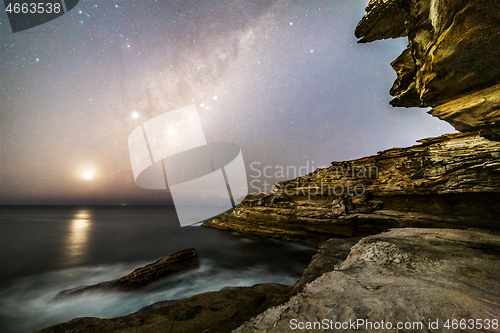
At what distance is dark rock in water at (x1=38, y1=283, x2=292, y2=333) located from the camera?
10.1 ft

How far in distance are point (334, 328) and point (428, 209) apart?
14.7 meters

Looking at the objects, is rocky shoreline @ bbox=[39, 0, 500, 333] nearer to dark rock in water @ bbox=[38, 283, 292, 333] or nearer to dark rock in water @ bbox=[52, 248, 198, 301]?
dark rock in water @ bbox=[38, 283, 292, 333]

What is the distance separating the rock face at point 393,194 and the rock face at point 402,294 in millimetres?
8679

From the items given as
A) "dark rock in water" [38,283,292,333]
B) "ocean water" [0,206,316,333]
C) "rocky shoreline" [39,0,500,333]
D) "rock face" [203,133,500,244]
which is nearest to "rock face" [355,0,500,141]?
"rocky shoreline" [39,0,500,333]

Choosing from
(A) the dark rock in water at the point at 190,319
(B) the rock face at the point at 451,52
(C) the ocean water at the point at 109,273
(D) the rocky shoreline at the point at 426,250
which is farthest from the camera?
(C) the ocean water at the point at 109,273

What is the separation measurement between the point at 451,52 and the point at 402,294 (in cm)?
556

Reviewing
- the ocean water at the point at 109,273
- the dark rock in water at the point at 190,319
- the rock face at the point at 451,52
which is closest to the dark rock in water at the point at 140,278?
the ocean water at the point at 109,273

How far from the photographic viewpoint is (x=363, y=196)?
47.7ft

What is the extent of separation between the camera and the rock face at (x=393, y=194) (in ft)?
A: 31.9

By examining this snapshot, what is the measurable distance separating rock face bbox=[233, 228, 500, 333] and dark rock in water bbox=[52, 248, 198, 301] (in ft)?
28.2

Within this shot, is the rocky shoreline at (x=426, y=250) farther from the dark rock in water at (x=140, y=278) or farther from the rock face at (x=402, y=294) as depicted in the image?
the dark rock in water at (x=140, y=278)

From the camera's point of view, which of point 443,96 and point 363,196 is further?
point 363,196

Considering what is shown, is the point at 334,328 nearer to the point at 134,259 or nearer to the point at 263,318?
the point at 263,318

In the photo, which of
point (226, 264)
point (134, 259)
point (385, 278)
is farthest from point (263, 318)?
point (134, 259)
